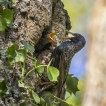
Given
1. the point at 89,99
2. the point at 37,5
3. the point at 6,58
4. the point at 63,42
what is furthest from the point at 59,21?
the point at 89,99

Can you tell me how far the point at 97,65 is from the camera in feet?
16.7

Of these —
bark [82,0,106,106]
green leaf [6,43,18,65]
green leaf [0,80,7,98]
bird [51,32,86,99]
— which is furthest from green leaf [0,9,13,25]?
bark [82,0,106,106]

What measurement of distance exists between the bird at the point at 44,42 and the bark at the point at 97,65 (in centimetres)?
182

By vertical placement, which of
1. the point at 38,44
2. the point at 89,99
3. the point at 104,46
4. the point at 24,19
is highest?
the point at 24,19

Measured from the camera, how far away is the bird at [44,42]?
311cm

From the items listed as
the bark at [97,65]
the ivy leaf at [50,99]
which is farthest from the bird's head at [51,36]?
the bark at [97,65]

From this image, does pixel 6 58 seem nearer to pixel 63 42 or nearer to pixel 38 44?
pixel 38 44

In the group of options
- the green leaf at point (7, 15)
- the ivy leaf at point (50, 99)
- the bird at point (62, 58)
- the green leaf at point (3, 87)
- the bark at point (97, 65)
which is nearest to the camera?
the green leaf at point (3, 87)

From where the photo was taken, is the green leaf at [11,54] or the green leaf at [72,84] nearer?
the green leaf at [11,54]

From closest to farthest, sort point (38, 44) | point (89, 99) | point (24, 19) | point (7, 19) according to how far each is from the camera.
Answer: point (7, 19) → point (24, 19) → point (38, 44) → point (89, 99)

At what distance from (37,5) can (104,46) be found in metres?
2.29

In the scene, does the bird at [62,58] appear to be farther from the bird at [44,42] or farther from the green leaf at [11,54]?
the green leaf at [11,54]

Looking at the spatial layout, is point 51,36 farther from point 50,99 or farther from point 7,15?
point 7,15

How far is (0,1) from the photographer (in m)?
2.49
